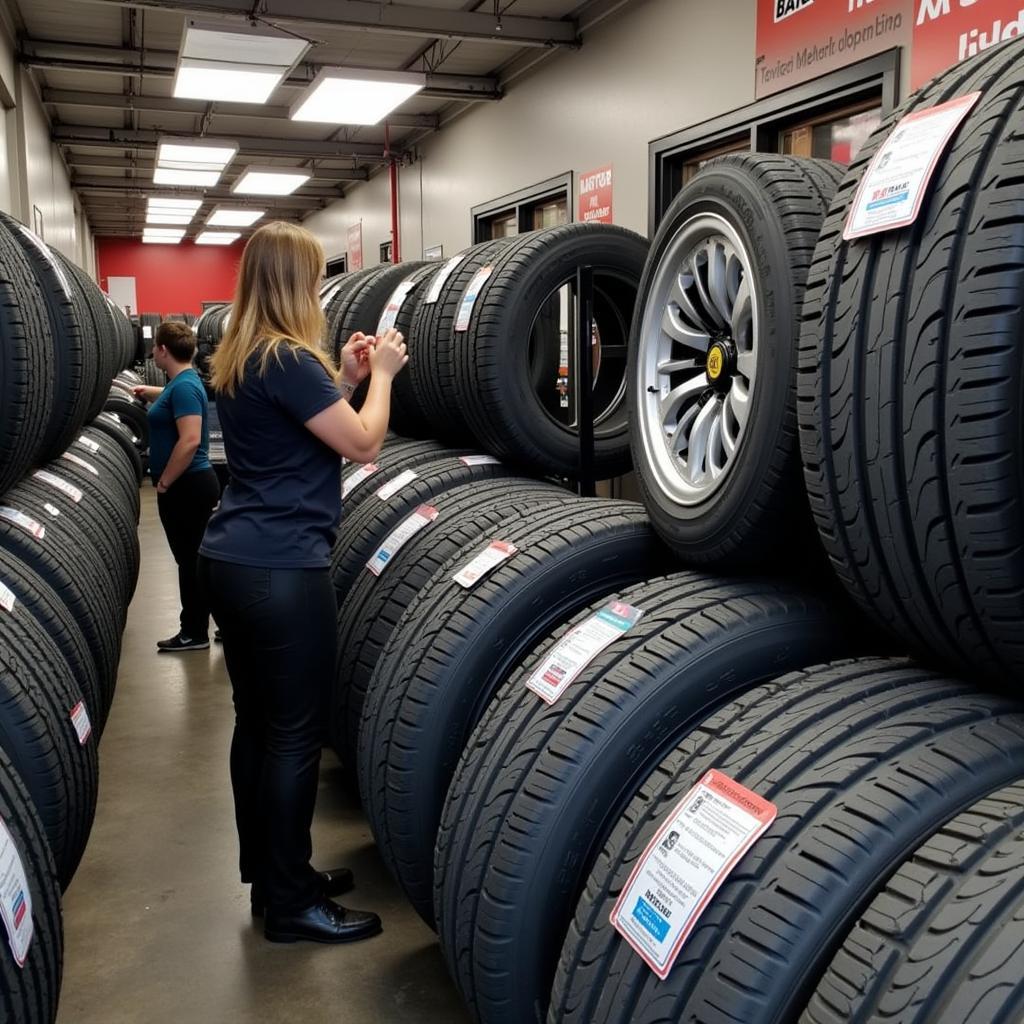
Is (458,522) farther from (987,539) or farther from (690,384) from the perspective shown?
(987,539)

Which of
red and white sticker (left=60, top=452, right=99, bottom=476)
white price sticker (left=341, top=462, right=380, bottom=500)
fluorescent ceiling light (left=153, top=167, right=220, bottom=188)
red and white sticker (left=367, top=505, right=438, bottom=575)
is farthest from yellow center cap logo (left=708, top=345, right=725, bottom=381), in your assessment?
fluorescent ceiling light (left=153, top=167, right=220, bottom=188)

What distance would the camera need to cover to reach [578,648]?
74.7 inches

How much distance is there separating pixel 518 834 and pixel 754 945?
0.54m

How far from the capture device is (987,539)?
130 centimetres

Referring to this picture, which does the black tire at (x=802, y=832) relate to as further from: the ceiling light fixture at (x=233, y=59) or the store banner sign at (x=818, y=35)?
the ceiling light fixture at (x=233, y=59)

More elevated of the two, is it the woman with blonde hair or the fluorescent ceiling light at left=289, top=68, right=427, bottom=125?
the fluorescent ceiling light at left=289, top=68, right=427, bottom=125

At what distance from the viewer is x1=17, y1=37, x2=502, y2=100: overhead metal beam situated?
10109 millimetres

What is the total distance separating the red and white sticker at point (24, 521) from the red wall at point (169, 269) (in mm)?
25724

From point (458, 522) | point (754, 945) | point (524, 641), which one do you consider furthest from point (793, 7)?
point (754, 945)

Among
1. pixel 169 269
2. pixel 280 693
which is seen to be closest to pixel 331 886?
pixel 280 693

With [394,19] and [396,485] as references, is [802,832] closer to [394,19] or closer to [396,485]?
[396,485]

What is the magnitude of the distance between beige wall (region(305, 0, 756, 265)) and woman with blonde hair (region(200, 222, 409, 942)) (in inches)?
201

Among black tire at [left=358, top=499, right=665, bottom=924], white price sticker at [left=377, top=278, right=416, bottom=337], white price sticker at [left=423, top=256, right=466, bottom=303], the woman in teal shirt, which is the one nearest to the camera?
black tire at [left=358, top=499, right=665, bottom=924]

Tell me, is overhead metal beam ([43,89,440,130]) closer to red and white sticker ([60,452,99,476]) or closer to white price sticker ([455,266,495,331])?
red and white sticker ([60,452,99,476])
